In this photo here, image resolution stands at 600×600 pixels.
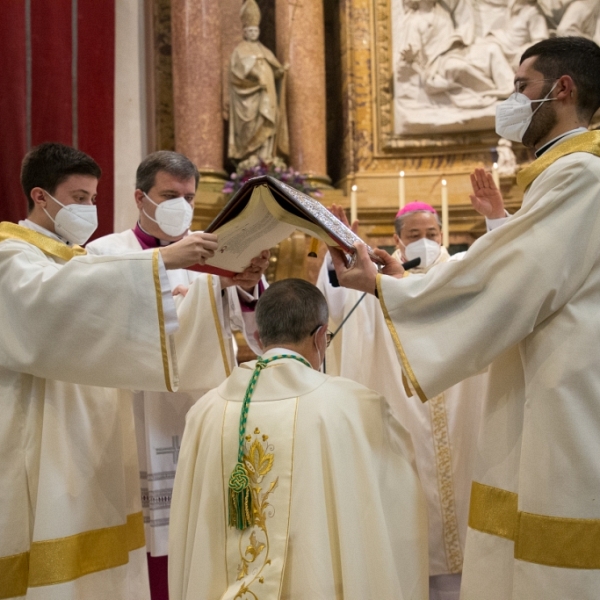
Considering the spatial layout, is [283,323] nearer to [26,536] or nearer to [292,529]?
[292,529]

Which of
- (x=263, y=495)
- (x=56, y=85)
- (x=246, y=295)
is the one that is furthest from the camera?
(x=56, y=85)

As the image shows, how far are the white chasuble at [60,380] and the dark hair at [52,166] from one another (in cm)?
34

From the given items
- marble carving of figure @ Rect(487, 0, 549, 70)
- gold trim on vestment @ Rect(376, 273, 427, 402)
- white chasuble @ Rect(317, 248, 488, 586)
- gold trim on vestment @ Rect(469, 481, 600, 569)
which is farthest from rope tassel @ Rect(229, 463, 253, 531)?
marble carving of figure @ Rect(487, 0, 549, 70)

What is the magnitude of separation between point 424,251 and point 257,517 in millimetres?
2086

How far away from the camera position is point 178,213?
3.88m

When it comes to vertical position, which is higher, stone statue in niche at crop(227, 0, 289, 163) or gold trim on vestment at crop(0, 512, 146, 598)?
stone statue in niche at crop(227, 0, 289, 163)

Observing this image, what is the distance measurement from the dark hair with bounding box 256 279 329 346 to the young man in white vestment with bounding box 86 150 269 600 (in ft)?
2.58

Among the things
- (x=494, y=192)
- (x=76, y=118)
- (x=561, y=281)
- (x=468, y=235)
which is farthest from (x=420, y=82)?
(x=561, y=281)

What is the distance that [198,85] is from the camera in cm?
679

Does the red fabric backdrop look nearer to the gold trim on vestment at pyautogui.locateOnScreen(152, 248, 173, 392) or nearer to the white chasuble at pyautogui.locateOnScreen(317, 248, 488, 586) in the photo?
the white chasuble at pyautogui.locateOnScreen(317, 248, 488, 586)

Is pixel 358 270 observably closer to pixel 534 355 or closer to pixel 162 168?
pixel 534 355

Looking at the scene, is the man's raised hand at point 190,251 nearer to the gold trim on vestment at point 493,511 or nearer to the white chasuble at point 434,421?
the white chasuble at point 434,421

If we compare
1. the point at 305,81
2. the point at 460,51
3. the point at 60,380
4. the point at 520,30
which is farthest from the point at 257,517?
the point at 520,30

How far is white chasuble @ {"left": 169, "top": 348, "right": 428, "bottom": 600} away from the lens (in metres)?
2.49
